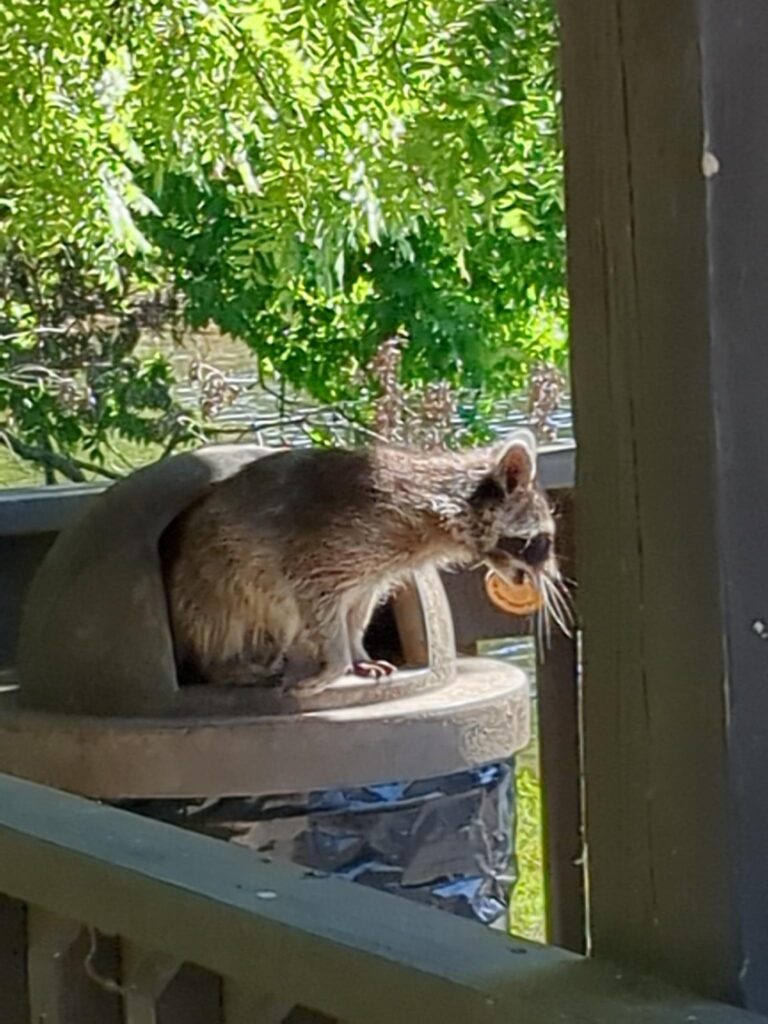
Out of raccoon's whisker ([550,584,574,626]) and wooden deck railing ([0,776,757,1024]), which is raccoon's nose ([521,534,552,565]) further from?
wooden deck railing ([0,776,757,1024])

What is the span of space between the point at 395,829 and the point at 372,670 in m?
0.21

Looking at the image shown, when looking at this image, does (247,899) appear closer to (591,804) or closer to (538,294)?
(591,804)

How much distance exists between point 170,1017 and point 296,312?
3.76 m

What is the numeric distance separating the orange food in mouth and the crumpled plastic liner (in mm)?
183

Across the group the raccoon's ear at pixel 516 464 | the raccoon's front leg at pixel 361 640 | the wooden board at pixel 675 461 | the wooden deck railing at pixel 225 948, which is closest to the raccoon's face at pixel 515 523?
the raccoon's ear at pixel 516 464

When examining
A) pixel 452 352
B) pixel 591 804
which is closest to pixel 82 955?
pixel 591 804

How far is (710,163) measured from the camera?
2.87 feet

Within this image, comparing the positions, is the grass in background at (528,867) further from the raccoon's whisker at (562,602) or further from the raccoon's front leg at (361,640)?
the raccoon's front leg at (361,640)

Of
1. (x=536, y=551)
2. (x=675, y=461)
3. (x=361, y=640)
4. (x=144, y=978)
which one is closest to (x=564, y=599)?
(x=536, y=551)

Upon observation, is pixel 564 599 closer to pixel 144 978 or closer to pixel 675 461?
pixel 144 978

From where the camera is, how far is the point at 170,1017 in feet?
3.94

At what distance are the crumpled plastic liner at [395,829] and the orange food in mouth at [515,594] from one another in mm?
183

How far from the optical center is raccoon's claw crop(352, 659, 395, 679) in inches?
81.7

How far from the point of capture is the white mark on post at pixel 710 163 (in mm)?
873
